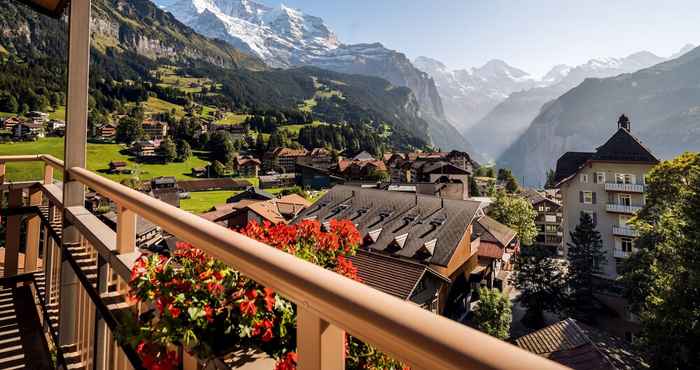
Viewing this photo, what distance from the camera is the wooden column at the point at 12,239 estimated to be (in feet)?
11.1

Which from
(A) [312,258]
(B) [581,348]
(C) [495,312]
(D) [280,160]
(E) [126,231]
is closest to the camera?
(E) [126,231]

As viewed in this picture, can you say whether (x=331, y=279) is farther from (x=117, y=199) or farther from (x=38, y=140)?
(x=38, y=140)

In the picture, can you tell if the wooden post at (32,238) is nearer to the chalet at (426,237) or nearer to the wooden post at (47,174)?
the wooden post at (47,174)

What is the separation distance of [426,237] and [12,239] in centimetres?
1466

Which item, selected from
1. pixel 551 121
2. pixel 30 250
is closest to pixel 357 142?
pixel 30 250

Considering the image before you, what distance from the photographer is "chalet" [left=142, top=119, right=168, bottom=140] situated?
213 feet

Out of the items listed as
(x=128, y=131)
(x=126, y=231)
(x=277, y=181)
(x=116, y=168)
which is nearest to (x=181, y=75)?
(x=128, y=131)

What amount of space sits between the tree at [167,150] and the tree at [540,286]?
5435 cm

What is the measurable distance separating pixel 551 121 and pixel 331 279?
7465 inches

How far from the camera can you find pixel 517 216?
27.7 meters

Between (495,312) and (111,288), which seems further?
(495,312)

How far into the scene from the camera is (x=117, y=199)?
1506 mm

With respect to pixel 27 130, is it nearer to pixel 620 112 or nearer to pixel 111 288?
pixel 111 288

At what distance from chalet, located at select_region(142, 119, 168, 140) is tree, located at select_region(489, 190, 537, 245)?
57.2 metres
